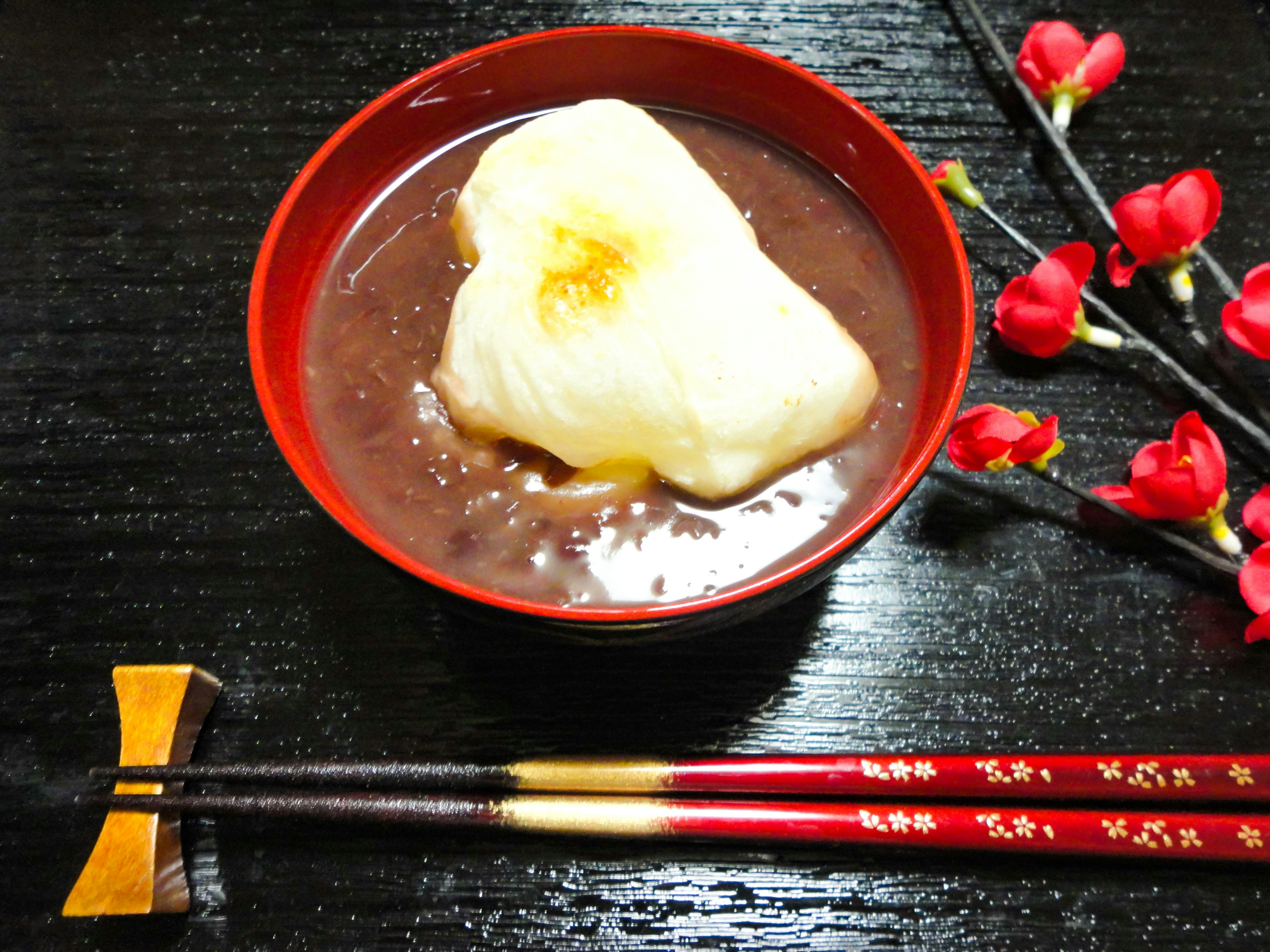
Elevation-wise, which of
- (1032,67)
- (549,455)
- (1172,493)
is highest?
(1032,67)

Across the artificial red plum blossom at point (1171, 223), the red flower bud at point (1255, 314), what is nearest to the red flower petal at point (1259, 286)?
the red flower bud at point (1255, 314)

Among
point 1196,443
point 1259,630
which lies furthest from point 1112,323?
point 1259,630

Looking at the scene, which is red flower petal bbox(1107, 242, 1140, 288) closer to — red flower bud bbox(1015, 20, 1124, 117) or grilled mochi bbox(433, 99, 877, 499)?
red flower bud bbox(1015, 20, 1124, 117)

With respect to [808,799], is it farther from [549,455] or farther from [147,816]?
[147,816]

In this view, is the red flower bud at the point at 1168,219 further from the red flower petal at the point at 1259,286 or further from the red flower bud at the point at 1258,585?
the red flower bud at the point at 1258,585

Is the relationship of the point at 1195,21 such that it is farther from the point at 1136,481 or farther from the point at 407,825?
the point at 407,825

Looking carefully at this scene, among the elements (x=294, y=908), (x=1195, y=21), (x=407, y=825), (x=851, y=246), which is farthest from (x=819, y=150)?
(x=294, y=908)
